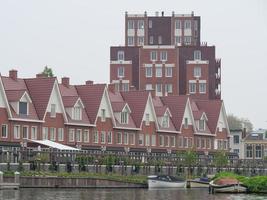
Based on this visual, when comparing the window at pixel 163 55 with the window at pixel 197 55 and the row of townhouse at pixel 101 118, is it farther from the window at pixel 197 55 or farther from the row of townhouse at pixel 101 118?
the row of townhouse at pixel 101 118

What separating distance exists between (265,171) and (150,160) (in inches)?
990

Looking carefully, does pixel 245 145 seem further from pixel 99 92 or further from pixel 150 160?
pixel 150 160

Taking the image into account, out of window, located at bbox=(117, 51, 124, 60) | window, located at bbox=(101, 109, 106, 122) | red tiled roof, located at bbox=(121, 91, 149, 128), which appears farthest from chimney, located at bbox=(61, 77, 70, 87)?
window, located at bbox=(117, 51, 124, 60)

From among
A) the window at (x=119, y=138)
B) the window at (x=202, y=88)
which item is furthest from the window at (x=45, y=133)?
the window at (x=202, y=88)

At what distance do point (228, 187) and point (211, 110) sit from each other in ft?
201

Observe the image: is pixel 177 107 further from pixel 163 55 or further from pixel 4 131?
pixel 4 131

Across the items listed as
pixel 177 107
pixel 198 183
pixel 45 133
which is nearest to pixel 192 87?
pixel 177 107

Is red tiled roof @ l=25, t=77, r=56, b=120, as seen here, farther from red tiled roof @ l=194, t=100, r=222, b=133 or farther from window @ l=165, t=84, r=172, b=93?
window @ l=165, t=84, r=172, b=93

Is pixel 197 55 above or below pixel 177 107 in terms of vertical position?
above

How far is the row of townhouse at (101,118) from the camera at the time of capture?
327 ft

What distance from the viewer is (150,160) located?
96.5m

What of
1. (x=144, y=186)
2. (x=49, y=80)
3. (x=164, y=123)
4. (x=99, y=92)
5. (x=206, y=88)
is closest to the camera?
(x=144, y=186)

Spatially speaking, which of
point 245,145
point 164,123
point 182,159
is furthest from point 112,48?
point 182,159

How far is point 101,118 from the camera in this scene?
11162cm
